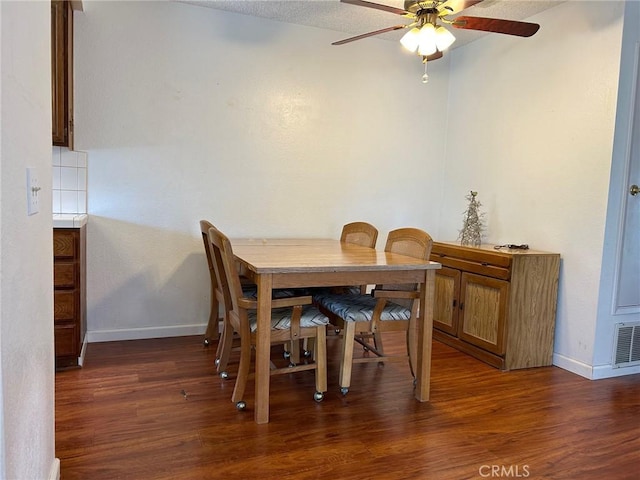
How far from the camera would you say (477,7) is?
3230 mm

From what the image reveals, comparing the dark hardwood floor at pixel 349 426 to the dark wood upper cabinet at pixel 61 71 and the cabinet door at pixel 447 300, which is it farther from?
the dark wood upper cabinet at pixel 61 71

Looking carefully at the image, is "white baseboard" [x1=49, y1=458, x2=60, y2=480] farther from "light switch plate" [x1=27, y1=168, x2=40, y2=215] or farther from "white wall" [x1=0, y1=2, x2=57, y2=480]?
"light switch plate" [x1=27, y1=168, x2=40, y2=215]

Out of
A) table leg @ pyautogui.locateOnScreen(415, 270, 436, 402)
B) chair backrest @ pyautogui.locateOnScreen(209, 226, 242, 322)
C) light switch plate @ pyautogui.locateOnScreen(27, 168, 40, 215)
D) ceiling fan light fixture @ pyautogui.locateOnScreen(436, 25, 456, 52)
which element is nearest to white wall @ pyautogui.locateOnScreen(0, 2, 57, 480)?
light switch plate @ pyautogui.locateOnScreen(27, 168, 40, 215)

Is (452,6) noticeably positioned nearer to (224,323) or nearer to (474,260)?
(474,260)

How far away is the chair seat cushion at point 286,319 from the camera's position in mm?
2320

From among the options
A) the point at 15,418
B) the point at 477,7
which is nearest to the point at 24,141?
the point at 15,418

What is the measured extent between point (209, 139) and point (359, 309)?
6.02 ft

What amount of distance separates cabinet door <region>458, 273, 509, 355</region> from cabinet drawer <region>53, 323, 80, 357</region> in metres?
2.58

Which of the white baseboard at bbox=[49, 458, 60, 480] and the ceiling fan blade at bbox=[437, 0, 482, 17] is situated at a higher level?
the ceiling fan blade at bbox=[437, 0, 482, 17]

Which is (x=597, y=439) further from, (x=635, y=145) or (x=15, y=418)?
(x=15, y=418)

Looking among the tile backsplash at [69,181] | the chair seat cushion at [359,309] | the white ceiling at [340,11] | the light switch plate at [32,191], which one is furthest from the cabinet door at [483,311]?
the tile backsplash at [69,181]

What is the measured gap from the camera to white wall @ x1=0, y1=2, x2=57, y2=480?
0.99 metres

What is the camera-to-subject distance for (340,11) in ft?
11.1

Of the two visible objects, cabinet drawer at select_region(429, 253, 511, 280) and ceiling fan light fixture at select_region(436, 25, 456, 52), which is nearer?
ceiling fan light fixture at select_region(436, 25, 456, 52)
